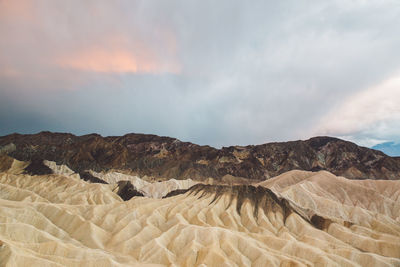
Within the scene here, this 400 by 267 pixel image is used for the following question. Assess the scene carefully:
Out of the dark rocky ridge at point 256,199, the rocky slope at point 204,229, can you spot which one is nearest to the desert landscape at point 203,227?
the rocky slope at point 204,229

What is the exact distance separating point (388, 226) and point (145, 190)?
10744cm

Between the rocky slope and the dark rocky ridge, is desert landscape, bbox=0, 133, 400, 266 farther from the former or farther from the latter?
the dark rocky ridge

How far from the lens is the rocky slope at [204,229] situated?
45.0 metres

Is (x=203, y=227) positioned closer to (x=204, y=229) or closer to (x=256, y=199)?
(x=204, y=229)

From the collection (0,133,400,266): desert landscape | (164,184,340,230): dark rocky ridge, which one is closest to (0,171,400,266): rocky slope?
(0,133,400,266): desert landscape

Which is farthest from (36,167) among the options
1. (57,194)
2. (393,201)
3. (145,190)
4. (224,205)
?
→ (393,201)

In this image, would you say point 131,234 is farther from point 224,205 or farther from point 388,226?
point 388,226

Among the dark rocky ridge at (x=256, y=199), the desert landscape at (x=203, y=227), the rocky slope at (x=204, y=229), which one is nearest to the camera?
the rocky slope at (x=204, y=229)

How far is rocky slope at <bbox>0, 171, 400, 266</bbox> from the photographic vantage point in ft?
148

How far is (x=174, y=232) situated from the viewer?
6034cm

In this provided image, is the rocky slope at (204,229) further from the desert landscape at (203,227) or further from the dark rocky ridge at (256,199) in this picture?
the dark rocky ridge at (256,199)

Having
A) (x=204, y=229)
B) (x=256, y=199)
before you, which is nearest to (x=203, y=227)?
(x=204, y=229)

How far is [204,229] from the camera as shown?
5756 centimetres

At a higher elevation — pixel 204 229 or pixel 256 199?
pixel 256 199
